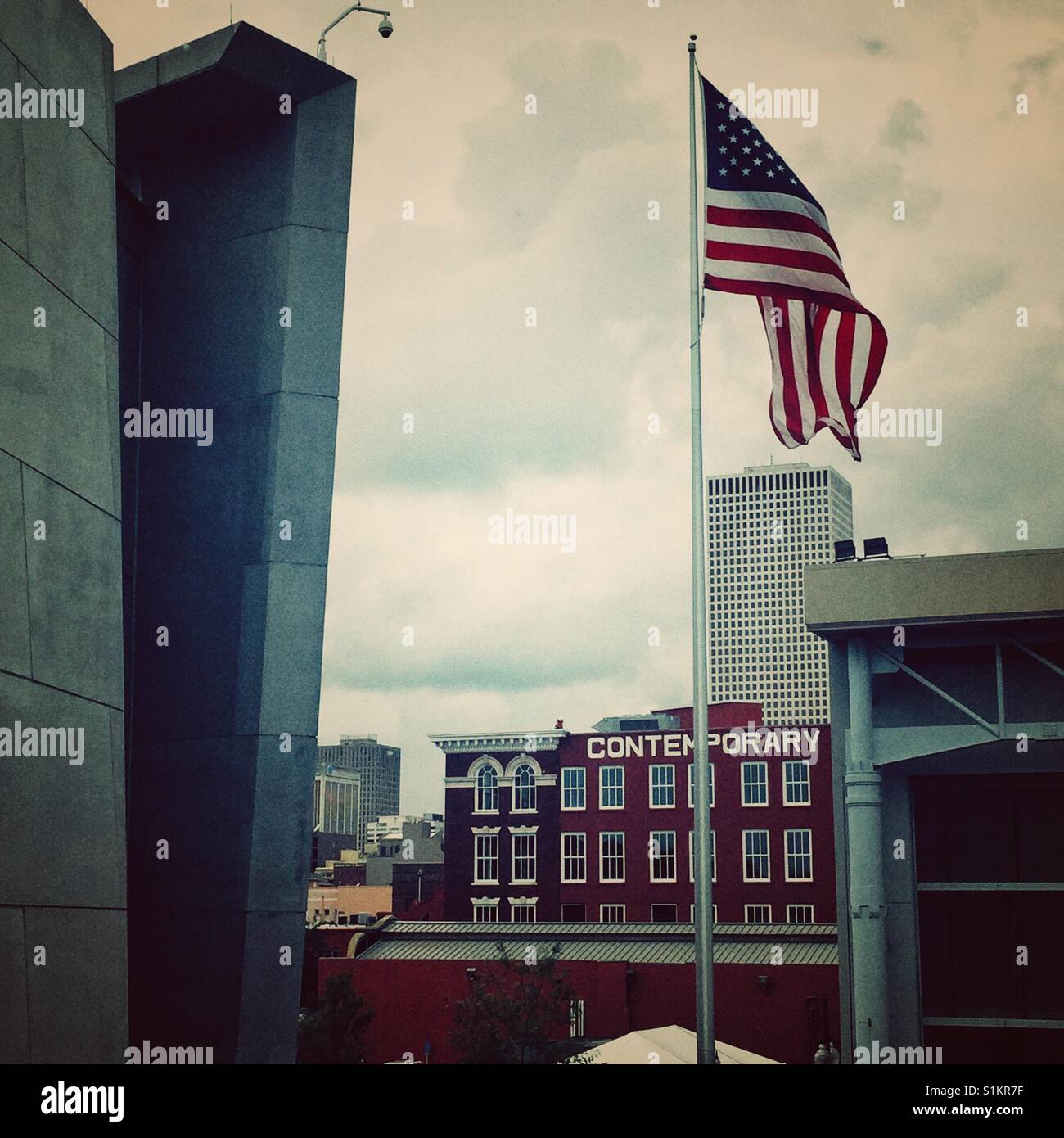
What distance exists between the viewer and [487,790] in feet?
281

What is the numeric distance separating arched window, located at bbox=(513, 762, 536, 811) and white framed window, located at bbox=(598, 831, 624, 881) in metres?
5.58

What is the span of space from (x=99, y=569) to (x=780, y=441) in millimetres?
8387

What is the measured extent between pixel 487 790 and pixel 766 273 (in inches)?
→ 2777

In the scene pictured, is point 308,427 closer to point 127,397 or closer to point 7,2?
point 127,397

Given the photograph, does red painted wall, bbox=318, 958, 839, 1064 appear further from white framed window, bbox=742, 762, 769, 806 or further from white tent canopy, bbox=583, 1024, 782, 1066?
white tent canopy, bbox=583, 1024, 782, 1066

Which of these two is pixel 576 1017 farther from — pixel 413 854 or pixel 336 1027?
pixel 413 854

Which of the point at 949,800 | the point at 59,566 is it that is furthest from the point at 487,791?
the point at 59,566

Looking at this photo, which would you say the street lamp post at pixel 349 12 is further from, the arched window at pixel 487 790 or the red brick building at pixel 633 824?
the arched window at pixel 487 790

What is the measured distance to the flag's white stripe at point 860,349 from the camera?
18.2m

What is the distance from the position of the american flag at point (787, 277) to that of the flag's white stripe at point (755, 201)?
1 centimetres

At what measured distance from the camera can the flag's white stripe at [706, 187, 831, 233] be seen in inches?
699

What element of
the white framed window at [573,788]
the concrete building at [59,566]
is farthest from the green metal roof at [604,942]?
the concrete building at [59,566]

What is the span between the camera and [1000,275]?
93000mm

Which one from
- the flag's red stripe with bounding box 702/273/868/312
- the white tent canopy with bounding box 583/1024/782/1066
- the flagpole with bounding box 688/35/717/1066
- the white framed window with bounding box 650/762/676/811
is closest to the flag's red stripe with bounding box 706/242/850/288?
the flag's red stripe with bounding box 702/273/868/312
